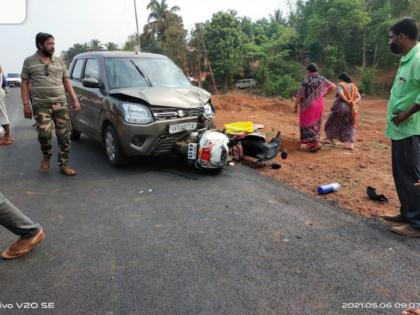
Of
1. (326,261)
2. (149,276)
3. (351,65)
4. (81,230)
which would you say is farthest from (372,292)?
(351,65)

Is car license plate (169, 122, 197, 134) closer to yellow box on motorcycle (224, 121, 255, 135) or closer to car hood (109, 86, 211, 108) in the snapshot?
car hood (109, 86, 211, 108)

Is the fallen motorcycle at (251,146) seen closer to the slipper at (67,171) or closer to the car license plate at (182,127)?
the car license plate at (182,127)

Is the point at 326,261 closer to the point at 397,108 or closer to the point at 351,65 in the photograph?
the point at 397,108

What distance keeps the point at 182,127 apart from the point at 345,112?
12.5 ft

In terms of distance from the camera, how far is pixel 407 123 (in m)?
3.42

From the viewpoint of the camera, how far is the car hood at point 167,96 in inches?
213

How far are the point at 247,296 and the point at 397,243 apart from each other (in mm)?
1689

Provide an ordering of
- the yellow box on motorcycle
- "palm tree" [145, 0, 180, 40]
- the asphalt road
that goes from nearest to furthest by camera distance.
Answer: the asphalt road < the yellow box on motorcycle < "palm tree" [145, 0, 180, 40]

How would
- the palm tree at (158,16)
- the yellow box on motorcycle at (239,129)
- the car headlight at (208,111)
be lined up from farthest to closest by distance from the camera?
the palm tree at (158,16), the yellow box on motorcycle at (239,129), the car headlight at (208,111)

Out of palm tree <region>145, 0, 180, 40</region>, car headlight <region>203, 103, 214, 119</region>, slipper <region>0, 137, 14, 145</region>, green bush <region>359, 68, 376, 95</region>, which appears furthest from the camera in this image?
palm tree <region>145, 0, 180, 40</region>

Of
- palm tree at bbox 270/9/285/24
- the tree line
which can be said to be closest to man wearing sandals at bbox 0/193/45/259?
the tree line

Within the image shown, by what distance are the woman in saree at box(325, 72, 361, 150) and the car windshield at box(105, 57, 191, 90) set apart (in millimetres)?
3211

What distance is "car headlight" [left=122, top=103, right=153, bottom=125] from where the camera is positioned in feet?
17.6

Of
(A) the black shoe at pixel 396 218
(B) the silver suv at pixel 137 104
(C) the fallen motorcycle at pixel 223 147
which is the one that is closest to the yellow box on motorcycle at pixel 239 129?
(C) the fallen motorcycle at pixel 223 147
